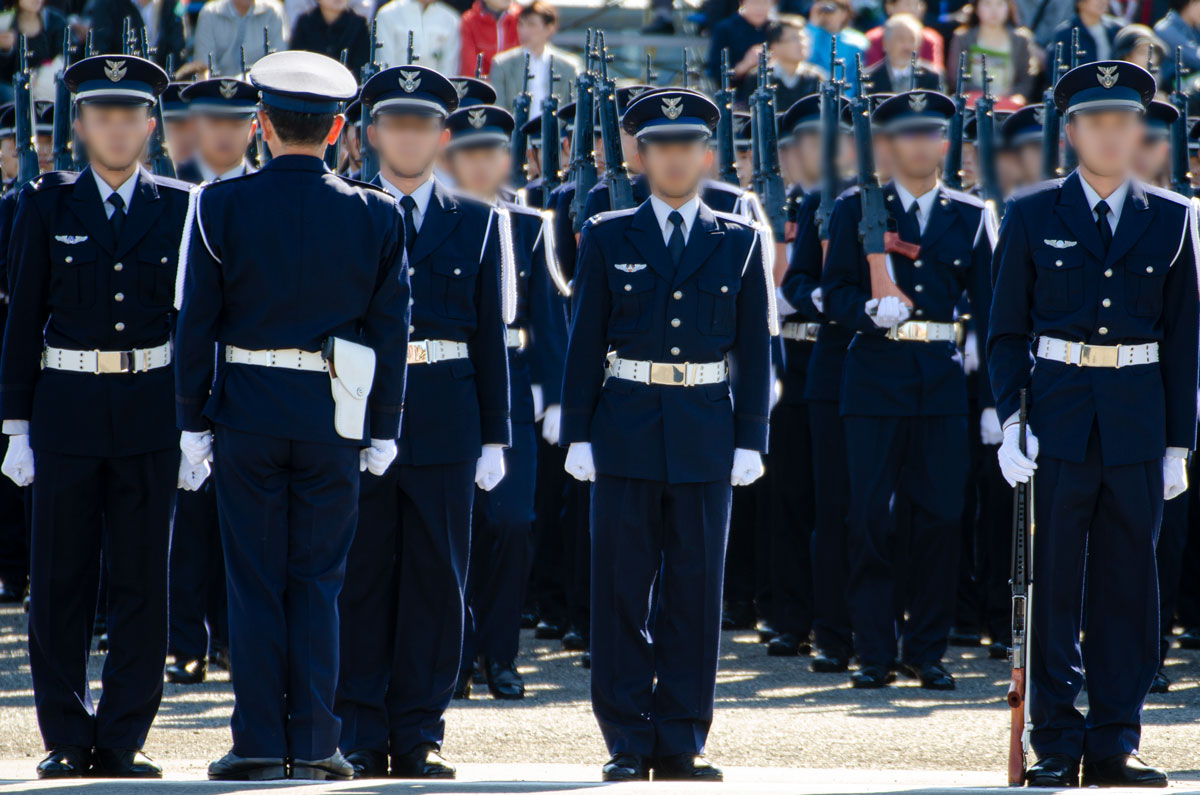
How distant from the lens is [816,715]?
6516mm

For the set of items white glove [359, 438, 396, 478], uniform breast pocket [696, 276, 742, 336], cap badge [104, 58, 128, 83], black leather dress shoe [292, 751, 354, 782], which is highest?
cap badge [104, 58, 128, 83]

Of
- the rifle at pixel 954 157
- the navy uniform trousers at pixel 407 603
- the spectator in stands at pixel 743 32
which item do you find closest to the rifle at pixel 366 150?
the navy uniform trousers at pixel 407 603

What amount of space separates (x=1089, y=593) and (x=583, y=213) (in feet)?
11.0

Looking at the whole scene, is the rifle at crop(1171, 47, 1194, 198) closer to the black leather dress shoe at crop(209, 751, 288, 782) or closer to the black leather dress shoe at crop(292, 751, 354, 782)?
the black leather dress shoe at crop(292, 751, 354, 782)

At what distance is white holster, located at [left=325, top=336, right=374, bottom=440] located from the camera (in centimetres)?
481

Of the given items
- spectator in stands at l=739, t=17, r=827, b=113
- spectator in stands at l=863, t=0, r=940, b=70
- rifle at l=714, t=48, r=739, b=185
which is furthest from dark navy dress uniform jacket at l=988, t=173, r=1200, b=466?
spectator in stands at l=863, t=0, r=940, b=70

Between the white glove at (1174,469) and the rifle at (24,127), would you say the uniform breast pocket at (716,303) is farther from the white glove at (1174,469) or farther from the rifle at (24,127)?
the rifle at (24,127)

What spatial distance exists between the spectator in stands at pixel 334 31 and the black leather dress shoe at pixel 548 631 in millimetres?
5065

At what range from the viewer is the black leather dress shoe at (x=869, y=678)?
712 centimetres

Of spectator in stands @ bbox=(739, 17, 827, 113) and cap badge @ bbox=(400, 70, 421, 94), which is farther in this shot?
spectator in stands @ bbox=(739, 17, 827, 113)

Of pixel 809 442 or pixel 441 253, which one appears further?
pixel 809 442

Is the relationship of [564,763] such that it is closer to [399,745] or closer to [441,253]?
[399,745]

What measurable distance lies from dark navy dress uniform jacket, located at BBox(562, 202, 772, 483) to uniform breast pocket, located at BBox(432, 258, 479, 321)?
34 cm

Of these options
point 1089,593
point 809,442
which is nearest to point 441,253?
point 1089,593
